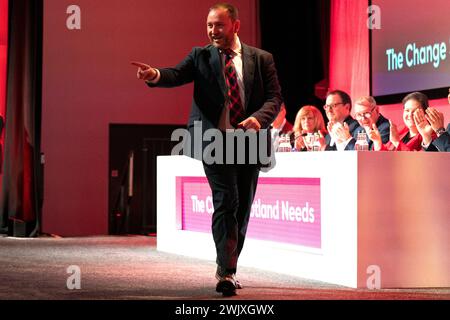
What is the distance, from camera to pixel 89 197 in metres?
10.6

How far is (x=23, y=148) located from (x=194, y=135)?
5341 millimetres

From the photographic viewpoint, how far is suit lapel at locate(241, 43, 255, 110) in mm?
4430

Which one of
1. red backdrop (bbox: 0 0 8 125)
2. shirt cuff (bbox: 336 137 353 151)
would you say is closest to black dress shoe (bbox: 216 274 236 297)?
shirt cuff (bbox: 336 137 353 151)

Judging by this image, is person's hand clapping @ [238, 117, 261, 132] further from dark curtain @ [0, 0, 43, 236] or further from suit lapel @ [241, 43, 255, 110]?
dark curtain @ [0, 0, 43, 236]

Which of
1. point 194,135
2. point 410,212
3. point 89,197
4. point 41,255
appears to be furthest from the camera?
point 89,197

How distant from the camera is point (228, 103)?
439cm

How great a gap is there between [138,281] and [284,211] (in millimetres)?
1161

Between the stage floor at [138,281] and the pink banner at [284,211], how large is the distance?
10.9 inches

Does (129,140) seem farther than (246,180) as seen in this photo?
Yes

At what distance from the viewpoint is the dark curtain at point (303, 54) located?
9.85 meters

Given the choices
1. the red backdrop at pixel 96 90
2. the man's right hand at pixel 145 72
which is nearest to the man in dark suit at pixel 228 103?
the man's right hand at pixel 145 72

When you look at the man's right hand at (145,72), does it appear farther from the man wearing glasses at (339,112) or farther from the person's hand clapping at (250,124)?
the man wearing glasses at (339,112)
